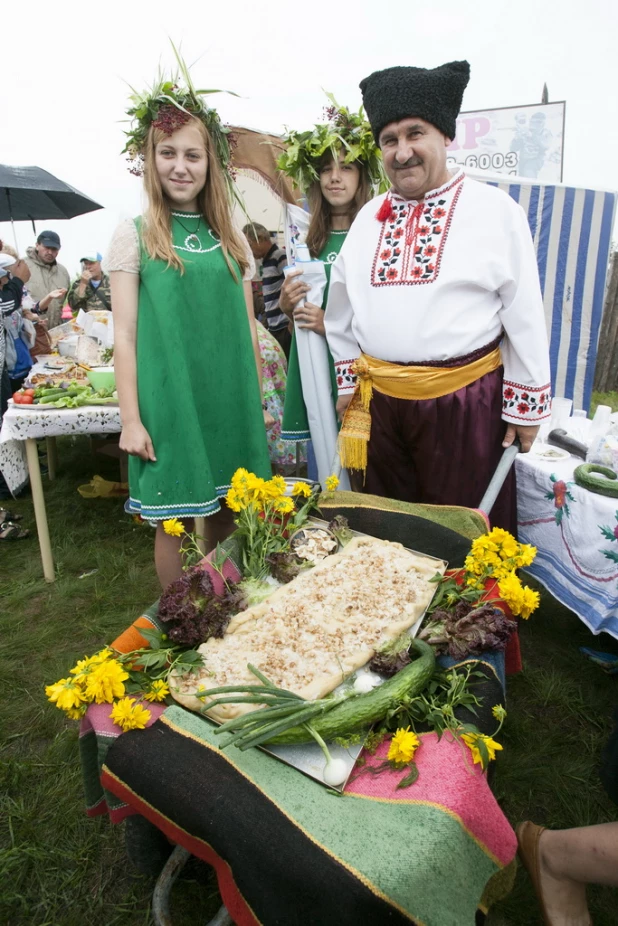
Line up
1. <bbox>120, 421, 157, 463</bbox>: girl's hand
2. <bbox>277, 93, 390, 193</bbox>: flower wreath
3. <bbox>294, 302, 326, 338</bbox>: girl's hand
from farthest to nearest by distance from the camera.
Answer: <bbox>294, 302, 326, 338</bbox>: girl's hand
<bbox>277, 93, 390, 193</bbox>: flower wreath
<bbox>120, 421, 157, 463</bbox>: girl's hand

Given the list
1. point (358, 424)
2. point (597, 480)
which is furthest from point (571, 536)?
point (358, 424)

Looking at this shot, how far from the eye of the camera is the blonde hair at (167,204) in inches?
77.2

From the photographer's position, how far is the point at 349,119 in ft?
7.60

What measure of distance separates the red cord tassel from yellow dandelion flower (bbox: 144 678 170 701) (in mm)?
1615

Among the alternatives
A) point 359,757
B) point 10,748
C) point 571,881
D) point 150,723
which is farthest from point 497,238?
point 10,748

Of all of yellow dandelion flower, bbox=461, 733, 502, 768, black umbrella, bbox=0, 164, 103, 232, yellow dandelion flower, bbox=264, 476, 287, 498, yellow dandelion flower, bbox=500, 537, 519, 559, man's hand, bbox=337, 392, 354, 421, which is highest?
black umbrella, bbox=0, 164, 103, 232

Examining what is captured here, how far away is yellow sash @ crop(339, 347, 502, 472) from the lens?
72.8 inches

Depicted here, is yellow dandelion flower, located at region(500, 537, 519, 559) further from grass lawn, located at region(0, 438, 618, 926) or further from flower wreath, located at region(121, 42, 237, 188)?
flower wreath, located at region(121, 42, 237, 188)

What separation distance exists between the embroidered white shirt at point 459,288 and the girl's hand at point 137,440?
2.77ft

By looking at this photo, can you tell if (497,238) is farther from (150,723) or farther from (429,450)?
(150,723)

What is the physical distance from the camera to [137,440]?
2.06 meters

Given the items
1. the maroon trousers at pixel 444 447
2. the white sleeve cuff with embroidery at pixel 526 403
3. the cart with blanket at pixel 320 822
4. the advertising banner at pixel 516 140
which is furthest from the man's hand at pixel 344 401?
the advertising banner at pixel 516 140

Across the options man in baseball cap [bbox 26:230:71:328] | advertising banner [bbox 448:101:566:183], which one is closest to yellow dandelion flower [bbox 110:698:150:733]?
advertising banner [bbox 448:101:566:183]

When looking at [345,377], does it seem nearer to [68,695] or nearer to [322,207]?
[322,207]
